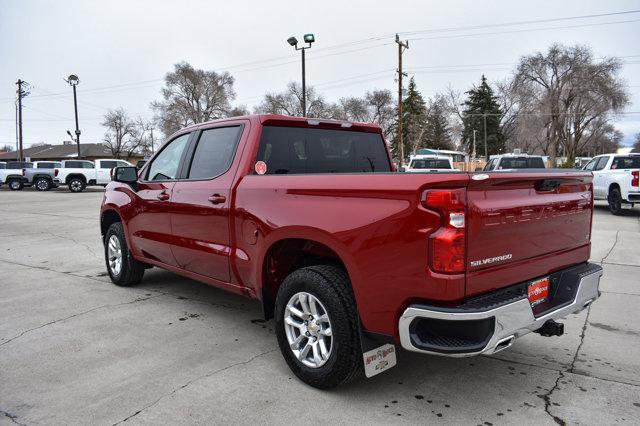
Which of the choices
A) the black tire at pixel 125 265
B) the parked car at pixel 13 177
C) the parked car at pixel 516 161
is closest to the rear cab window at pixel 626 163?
the parked car at pixel 516 161

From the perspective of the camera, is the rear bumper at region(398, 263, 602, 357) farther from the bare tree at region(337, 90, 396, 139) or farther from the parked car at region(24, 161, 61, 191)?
the bare tree at region(337, 90, 396, 139)

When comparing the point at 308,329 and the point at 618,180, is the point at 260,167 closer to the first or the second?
the point at 308,329

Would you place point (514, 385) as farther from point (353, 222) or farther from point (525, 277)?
point (353, 222)

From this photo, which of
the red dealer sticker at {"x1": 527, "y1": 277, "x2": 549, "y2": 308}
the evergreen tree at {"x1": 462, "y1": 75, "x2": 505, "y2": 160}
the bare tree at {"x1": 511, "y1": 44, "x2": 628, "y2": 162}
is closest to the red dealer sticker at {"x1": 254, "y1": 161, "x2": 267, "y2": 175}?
the red dealer sticker at {"x1": 527, "y1": 277, "x2": 549, "y2": 308}

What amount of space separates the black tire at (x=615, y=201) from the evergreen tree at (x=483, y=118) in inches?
2389

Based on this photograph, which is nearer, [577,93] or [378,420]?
[378,420]

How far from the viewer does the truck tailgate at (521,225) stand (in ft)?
8.55

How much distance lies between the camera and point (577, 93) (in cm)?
4725

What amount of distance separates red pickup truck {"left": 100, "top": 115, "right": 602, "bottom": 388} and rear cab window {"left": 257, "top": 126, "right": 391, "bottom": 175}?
0.04 feet

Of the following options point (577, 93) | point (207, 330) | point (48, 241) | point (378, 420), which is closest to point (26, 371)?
point (207, 330)

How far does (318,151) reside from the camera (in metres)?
4.32

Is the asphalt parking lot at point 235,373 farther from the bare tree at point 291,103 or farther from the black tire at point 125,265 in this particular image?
the bare tree at point 291,103

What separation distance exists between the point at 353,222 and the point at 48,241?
8.95 m

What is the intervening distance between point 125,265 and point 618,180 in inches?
550
